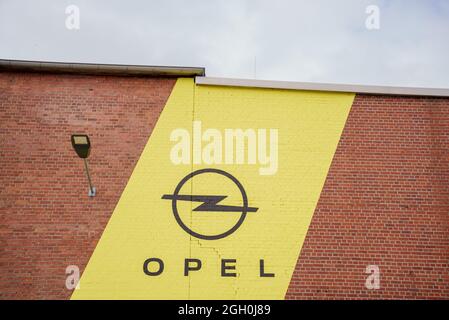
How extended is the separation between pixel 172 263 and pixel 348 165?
3917 millimetres

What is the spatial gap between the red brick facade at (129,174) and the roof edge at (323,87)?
0.51 ft

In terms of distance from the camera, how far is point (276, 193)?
321 inches

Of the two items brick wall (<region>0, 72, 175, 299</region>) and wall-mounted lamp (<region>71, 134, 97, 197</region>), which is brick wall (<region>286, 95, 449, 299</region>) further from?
wall-mounted lamp (<region>71, 134, 97, 197</region>)

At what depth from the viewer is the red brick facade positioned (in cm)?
778

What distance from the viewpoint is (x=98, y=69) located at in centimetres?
834

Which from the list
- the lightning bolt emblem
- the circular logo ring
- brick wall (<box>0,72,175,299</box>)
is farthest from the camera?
the lightning bolt emblem

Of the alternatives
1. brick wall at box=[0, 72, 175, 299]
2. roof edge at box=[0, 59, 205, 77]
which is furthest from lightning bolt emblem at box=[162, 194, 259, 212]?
roof edge at box=[0, 59, 205, 77]

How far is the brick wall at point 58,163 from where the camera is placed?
25.2 feet

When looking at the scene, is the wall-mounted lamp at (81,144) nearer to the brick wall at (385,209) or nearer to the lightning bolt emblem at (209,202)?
the lightning bolt emblem at (209,202)

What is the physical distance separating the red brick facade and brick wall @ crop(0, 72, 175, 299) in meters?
0.02

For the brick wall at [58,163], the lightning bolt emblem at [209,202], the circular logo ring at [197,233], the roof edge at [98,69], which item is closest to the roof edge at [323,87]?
the roof edge at [98,69]

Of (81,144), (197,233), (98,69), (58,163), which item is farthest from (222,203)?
(98,69)

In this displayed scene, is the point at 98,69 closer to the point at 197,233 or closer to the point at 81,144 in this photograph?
the point at 81,144

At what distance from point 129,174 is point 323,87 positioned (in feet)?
13.9
